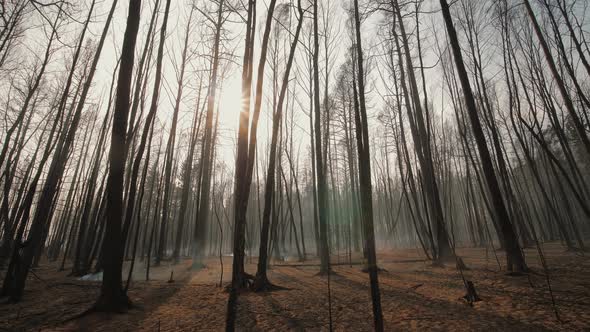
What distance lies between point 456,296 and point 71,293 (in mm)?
7999

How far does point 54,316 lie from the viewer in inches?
154

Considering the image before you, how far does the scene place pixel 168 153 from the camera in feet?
36.5

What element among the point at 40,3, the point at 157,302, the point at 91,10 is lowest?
the point at 157,302

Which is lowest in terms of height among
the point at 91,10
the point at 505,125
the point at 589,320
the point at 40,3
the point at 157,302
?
the point at 157,302

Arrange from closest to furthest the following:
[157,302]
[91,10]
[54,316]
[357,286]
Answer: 1. [54,316]
2. [157,302]
3. [357,286]
4. [91,10]

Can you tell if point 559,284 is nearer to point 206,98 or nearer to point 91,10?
point 91,10

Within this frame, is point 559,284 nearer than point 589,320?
No

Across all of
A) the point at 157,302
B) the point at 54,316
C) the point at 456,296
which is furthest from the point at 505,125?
the point at 54,316

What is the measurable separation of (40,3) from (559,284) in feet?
29.7

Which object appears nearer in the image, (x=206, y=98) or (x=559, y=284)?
(x=559, y=284)

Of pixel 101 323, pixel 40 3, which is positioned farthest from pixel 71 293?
pixel 40 3

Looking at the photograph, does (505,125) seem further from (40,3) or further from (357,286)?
(40,3)

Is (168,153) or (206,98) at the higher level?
(206,98)

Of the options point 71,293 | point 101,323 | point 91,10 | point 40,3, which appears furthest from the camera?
point 91,10
